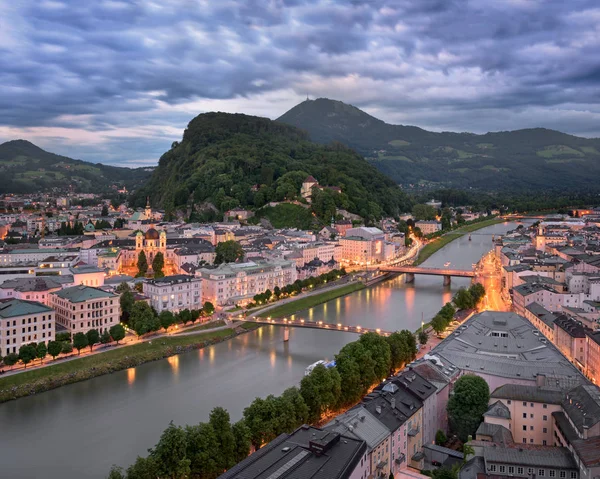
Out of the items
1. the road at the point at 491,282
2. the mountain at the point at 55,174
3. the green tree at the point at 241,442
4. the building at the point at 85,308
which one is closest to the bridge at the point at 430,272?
the road at the point at 491,282

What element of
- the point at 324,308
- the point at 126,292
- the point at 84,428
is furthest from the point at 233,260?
the point at 84,428

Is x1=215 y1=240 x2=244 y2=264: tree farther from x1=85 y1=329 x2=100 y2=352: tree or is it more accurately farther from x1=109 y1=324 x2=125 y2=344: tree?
x1=85 y1=329 x2=100 y2=352: tree

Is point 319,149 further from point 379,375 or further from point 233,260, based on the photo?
point 379,375

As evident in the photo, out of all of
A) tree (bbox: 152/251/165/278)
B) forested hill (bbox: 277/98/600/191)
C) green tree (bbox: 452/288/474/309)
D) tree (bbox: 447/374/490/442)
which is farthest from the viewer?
forested hill (bbox: 277/98/600/191)

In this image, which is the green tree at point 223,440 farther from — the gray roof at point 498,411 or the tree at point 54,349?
the tree at point 54,349

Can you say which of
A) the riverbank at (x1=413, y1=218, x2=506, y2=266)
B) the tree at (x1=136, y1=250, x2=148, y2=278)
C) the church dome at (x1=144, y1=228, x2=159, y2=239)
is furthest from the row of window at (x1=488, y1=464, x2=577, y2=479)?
the riverbank at (x1=413, y1=218, x2=506, y2=266)

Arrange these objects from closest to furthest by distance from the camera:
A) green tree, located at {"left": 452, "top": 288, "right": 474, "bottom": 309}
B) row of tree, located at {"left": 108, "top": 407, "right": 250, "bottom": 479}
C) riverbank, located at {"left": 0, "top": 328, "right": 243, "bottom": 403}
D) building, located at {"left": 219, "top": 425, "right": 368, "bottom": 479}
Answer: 1. building, located at {"left": 219, "top": 425, "right": 368, "bottom": 479}
2. row of tree, located at {"left": 108, "top": 407, "right": 250, "bottom": 479}
3. riverbank, located at {"left": 0, "top": 328, "right": 243, "bottom": 403}
4. green tree, located at {"left": 452, "top": 288, "right": 474, "bottom": 309}

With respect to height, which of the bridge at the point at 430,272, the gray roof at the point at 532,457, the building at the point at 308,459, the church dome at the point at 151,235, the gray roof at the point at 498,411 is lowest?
the gray roof at the point at 532,457

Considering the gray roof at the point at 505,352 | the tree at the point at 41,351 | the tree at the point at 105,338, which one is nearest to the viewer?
the gray roof at the point at 505,352
